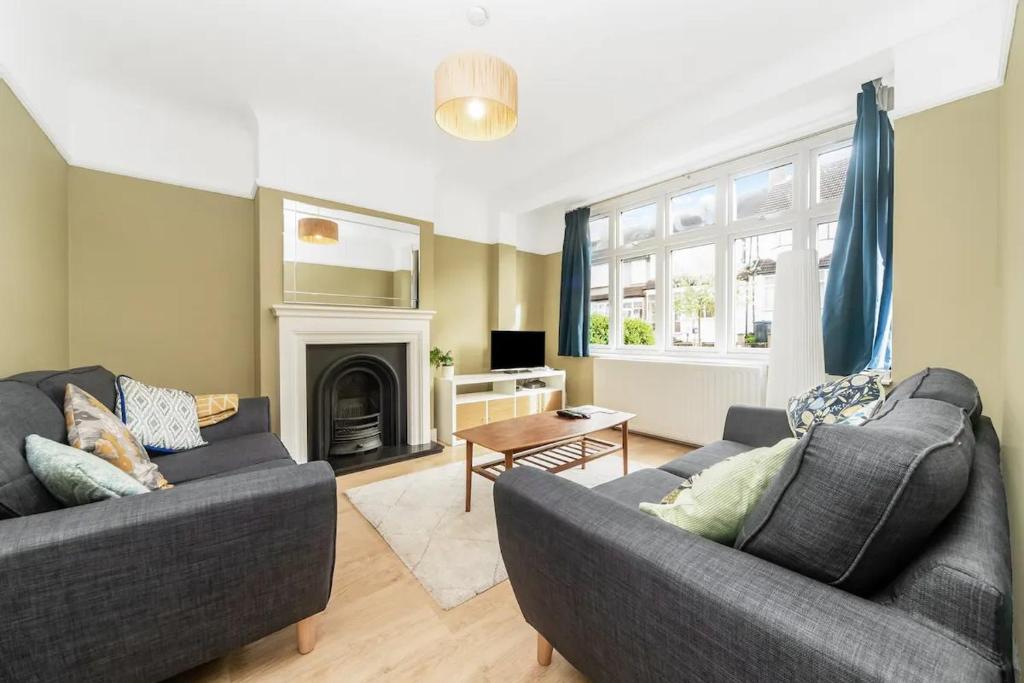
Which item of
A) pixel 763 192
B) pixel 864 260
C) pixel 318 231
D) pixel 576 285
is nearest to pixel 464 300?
pixel 576 285

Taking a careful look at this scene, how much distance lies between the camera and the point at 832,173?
318 centimetres

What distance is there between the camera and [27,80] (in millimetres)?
2074

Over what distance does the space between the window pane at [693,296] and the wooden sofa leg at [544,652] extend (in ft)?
10.7

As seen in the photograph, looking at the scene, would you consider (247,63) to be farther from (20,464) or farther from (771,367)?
(771,367)

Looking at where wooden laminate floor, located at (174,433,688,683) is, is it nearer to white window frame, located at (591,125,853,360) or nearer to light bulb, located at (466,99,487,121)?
light bulb, located at (466,99,487,121)

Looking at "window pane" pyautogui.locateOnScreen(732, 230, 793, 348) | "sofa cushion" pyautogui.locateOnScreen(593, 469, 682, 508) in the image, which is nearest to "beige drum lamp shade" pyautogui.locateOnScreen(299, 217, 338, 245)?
"sofa cushion" pyautogui.locateOnScreen(593, 469, 682, 508)

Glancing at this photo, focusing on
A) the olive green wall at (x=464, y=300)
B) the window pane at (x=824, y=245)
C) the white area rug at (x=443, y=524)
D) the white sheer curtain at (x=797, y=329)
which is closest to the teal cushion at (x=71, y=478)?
the white area rug at (x=443, y=524)

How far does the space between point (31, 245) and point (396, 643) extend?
9.11ft

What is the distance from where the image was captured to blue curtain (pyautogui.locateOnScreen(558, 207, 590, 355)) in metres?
4.73

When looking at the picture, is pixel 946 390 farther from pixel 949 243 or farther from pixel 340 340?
pixel 340 340

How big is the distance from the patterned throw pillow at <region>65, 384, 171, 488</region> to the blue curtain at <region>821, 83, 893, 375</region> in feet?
12.4

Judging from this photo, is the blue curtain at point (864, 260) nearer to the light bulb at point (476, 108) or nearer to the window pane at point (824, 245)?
the window pane at point (824, 245)

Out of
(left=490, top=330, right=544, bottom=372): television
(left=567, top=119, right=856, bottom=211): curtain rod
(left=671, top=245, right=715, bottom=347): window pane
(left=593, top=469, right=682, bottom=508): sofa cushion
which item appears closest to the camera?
(left=593, top=469, right=682, bottom=508): sofa cushion

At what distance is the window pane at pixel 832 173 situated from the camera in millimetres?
3117
